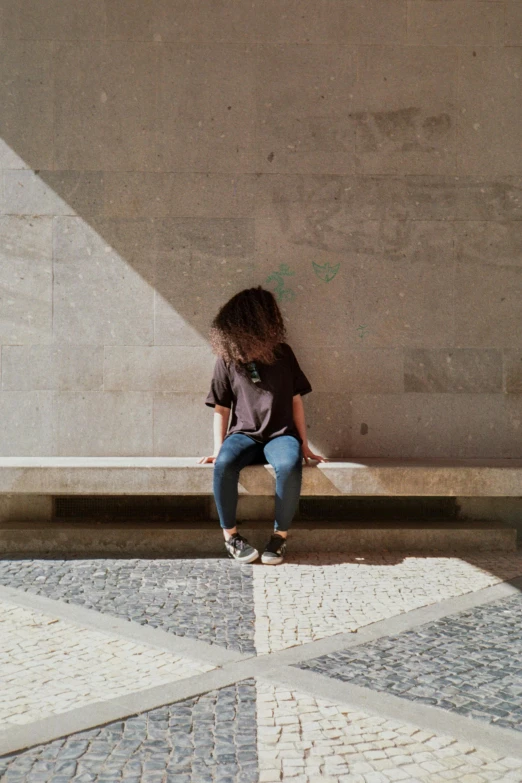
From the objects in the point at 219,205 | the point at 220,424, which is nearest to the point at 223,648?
the point at 220,424

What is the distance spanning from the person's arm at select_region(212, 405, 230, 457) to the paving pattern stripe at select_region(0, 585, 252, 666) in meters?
1.59

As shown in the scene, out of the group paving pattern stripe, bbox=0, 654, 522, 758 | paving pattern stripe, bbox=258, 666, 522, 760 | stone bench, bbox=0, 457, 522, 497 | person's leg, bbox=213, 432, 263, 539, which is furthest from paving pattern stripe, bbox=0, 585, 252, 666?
person's leg, bbox=213, 432, 263, 539

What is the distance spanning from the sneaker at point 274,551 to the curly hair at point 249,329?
1204mm

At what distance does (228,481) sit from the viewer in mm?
5117

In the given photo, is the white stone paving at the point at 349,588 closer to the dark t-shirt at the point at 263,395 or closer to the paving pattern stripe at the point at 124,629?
the paving pattern stripe at the point at 124,629

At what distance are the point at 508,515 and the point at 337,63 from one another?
3666mm

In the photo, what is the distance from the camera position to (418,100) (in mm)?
6023

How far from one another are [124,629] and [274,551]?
153 centimetres

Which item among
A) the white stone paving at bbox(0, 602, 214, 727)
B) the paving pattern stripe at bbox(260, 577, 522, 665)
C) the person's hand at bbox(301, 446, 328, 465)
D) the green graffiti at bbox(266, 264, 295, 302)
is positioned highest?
the green graffiti at bbox(266, 264, 295, 302)

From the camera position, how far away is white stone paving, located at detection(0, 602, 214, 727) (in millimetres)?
2877

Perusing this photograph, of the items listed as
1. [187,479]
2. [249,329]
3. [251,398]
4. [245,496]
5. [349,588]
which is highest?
[249,329]

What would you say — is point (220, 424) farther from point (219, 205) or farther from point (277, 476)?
point (219, 205)

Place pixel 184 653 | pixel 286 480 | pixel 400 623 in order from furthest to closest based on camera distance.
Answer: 1. pixel 286 480
2. pixel 400 623
3. pixel 184 653

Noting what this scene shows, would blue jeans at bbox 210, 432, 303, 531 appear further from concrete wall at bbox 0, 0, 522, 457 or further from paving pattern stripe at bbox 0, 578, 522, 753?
paving pattern stripe at bbox 0, 578, 522, 753
